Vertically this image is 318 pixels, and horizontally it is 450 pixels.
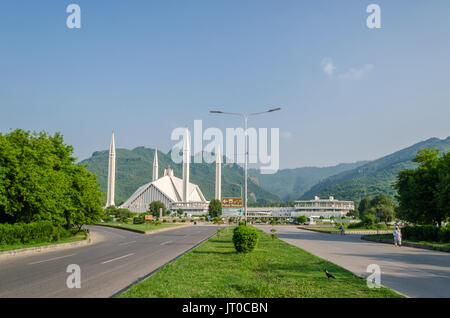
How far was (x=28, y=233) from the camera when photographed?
2186 cm

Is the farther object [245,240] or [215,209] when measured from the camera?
[215,209]

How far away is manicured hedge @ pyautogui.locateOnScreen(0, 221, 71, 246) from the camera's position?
2031 centimetres

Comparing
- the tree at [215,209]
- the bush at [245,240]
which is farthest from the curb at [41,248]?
the tree at [215,209]

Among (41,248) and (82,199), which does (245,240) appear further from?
(82,199)

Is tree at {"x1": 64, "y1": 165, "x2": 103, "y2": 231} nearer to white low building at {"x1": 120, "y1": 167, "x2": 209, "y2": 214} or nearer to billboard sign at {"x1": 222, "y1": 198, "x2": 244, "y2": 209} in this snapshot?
billboard sign at {"x1": 222, "y1": 198, "x2": 244, "y2": 209}

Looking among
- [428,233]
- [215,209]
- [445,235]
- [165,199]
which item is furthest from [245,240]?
[165,199]

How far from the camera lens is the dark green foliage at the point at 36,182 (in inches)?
842

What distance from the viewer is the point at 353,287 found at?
8844 millimetres

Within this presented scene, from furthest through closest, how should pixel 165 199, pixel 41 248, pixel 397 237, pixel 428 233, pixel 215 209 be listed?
pixel 165 199
pixel 215 209
pixel 428 233
pixel 397 237
pixel 41 248

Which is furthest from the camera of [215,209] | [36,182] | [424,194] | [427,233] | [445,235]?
[215,209]

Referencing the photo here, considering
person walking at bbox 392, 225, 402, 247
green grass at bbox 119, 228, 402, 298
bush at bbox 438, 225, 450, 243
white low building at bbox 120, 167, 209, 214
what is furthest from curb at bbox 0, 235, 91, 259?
white low building at bbox 120, 167, 209, 214

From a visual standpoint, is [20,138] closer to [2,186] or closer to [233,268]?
[2,186]

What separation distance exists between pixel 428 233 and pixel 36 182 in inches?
1126
